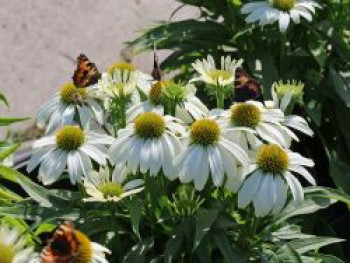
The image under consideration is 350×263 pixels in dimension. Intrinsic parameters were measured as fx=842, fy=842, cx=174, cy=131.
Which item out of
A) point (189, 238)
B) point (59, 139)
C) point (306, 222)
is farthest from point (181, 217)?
point (306, 222)

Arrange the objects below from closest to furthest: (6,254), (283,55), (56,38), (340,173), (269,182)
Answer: (6,254) < (269,182) < (340,173) < (283,55) < (56,38)

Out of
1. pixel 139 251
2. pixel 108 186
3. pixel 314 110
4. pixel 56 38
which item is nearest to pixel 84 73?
pixel 108 186

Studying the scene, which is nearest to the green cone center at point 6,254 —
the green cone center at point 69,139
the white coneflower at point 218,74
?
the green cone center at point 69,139

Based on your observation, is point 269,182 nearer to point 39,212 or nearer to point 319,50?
point 39,212

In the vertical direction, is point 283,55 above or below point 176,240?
above

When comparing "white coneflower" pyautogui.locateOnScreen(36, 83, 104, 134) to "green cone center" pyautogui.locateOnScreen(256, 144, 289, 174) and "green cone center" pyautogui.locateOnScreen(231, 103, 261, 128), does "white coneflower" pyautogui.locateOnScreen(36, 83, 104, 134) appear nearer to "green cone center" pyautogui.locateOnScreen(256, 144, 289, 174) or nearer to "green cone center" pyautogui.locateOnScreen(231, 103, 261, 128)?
"green cone center" pyautogui.locateOnScreen(231, 103, 261, 128)

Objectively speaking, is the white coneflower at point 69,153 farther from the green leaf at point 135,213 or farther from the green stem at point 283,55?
the green stem at point 283,55
